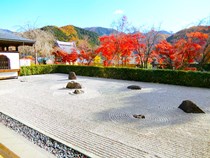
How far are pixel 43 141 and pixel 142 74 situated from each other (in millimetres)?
9208

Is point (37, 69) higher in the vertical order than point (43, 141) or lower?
higher

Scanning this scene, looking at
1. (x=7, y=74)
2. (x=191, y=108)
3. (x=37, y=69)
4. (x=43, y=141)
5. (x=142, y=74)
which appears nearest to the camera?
(x=43, y=141)

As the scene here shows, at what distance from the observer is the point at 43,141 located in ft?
12.3

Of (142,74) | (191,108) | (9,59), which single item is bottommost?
(191,108)

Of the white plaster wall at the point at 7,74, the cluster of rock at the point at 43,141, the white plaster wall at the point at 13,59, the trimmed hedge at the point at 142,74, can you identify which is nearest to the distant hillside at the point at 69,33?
the trimmed hedge at the point at 142,74

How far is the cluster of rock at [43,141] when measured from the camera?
3.24 meters

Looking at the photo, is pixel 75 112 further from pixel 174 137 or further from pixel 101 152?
pixel 174 137

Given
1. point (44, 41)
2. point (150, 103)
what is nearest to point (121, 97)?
point (150, 103)

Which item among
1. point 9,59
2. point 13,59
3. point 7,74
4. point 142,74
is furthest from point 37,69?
point 142,74

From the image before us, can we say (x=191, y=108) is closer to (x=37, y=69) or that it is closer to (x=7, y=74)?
(x=7, y=74)

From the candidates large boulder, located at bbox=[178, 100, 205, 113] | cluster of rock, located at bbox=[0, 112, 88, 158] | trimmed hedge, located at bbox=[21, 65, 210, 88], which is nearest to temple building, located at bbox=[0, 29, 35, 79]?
trimmed hedge, located at bbox=[21, 65, 210, 88]

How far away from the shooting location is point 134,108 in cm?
604

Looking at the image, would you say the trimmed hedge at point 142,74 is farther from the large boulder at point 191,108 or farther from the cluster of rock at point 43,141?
the cluster of rock at point 43,141

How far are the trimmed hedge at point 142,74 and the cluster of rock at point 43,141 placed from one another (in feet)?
28.7
